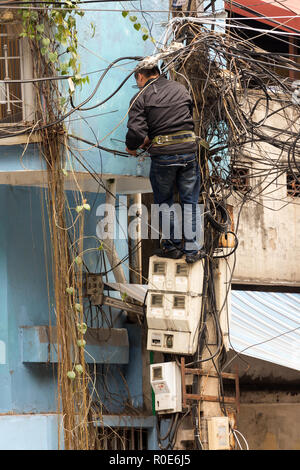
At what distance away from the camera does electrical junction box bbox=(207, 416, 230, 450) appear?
7703 mm

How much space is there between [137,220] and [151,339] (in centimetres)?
193

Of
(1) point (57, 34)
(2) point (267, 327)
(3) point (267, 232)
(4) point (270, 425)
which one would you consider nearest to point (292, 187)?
(3) point (267, 232)

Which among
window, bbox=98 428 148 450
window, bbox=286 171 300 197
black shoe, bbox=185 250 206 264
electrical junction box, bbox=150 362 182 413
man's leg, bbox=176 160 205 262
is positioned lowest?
window, bbox=98 428 148 450

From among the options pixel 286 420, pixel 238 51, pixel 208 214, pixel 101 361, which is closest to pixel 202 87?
pixel 238 51

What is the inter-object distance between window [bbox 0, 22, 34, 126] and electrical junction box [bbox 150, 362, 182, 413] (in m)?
2.66

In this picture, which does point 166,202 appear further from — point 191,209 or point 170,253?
point 170,253

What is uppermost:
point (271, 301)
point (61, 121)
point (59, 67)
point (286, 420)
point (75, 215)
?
point (59, 67)

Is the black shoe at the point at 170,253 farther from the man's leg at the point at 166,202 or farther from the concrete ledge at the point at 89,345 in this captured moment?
the concrete ledge at the point at 89,345

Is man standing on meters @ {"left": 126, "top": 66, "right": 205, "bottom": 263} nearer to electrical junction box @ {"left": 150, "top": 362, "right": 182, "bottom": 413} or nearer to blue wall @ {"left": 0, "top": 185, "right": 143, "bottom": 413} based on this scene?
electrical junction box @ {"left": 150, "top": 362, "right": 182, "bottom": 413}

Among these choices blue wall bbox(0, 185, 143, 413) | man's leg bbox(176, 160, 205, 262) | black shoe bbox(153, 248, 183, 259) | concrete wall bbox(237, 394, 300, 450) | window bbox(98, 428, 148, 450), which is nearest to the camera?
man's leg bbox(176, 160, 205, 262)

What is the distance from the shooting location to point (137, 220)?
31.4 ft

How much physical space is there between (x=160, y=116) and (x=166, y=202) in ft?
2.67

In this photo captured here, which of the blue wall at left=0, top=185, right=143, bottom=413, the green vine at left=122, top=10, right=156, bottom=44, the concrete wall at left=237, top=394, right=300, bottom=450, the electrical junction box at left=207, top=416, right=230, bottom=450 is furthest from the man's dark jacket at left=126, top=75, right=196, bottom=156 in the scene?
the concrete wall at left=237, top=394, right=300, bottom=450

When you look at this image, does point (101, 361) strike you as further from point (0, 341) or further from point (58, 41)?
point (58, 41)
